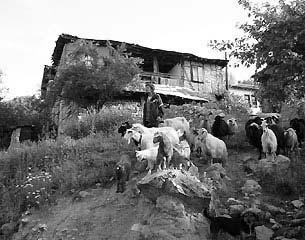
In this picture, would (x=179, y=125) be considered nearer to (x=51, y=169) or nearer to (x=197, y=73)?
(x=51, y=169)

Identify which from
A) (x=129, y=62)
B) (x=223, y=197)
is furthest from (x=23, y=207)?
(x=129, y=62)

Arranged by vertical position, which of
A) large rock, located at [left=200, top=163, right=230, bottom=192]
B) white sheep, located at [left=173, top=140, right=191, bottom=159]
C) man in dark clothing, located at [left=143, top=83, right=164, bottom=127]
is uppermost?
man in dark clothing, located at [left=143, top=83, right=164, bottom=127]

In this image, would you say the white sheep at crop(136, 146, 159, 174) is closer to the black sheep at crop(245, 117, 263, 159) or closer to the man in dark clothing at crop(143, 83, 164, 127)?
the man in dark clothing at crop(143, 83, 164, 127)

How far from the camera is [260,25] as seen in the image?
502 inches

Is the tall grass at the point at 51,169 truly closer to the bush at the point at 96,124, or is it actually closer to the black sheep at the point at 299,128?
the bush at the point at 96,124

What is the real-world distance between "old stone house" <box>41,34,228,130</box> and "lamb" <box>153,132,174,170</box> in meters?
15.8

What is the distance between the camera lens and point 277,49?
1162 centimetres

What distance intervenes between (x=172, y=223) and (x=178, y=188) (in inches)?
30.0

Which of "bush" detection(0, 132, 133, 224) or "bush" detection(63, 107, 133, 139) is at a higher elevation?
"bush" detection(63, 107, 133, 139)

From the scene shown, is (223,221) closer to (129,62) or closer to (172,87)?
(129,62)

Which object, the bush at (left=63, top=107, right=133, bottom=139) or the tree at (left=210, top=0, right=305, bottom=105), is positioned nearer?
the tree at (left=210, top=0, right=305, bottom=105)

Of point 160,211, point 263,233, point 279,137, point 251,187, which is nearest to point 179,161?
point 160,211

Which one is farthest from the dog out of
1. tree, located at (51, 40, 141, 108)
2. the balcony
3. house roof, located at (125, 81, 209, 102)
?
the balcony

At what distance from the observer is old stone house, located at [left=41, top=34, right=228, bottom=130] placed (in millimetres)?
27797
